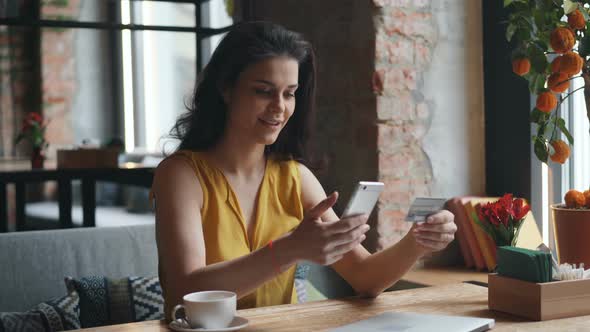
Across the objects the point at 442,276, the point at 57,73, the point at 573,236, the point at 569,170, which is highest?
the point at 57,73

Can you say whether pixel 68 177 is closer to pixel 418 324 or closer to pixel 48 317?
pixel 48 317

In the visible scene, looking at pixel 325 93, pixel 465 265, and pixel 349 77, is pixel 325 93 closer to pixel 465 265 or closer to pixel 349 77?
pixel 349 77

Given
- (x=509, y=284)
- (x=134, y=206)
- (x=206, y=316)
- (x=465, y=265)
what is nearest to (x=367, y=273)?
(x=509, y=284)

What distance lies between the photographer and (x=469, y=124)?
2.71 metres

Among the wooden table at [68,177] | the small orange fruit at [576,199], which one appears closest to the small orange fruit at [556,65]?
the small orange fruit at [576,199]

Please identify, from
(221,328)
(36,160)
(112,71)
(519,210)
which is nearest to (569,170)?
(519,210)

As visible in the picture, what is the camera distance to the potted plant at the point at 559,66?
167cm

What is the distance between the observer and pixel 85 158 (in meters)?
4.15

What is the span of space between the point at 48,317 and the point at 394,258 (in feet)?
2.90

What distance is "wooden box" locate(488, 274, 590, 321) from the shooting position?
1400mm

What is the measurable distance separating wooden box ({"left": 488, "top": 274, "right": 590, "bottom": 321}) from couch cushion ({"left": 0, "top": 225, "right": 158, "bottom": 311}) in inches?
45.6

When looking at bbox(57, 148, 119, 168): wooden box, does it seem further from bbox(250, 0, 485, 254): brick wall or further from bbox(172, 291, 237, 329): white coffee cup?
bbox(172, 291, 237, 329): white coffee cup

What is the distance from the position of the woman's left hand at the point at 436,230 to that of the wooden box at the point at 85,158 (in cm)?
288

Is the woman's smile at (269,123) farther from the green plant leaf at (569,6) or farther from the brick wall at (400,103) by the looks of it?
the brick wall at (400,103)
